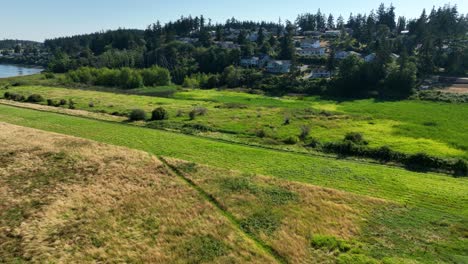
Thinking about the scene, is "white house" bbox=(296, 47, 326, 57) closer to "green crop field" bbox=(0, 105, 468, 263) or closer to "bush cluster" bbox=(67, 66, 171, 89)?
"bush cluster" bbox=(67, 66, 171, 89)

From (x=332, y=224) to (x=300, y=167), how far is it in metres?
11.1

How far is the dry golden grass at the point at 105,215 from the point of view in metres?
21.2

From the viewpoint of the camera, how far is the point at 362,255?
21.0 meters

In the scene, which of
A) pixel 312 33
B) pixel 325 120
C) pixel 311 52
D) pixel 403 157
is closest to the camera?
pixel 403 157

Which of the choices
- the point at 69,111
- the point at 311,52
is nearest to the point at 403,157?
the point at 69,111

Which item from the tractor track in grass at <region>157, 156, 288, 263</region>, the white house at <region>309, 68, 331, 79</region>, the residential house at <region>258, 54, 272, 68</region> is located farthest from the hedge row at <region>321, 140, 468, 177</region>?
the residential house at <region>258, 54, 272, 68</region>

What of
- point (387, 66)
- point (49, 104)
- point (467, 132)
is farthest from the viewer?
point (387, 66)

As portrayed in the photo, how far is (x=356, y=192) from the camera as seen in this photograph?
97.5 feet

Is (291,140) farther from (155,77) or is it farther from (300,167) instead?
(155,77)

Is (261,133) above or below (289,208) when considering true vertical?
above

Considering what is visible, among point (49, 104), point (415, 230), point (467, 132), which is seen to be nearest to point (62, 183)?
point (415, 230)

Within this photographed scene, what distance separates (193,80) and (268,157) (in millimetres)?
75194

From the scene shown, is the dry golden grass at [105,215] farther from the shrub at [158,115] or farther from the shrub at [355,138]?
the shrub at [355,138]

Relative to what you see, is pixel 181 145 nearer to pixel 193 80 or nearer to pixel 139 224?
pixel 139 224
